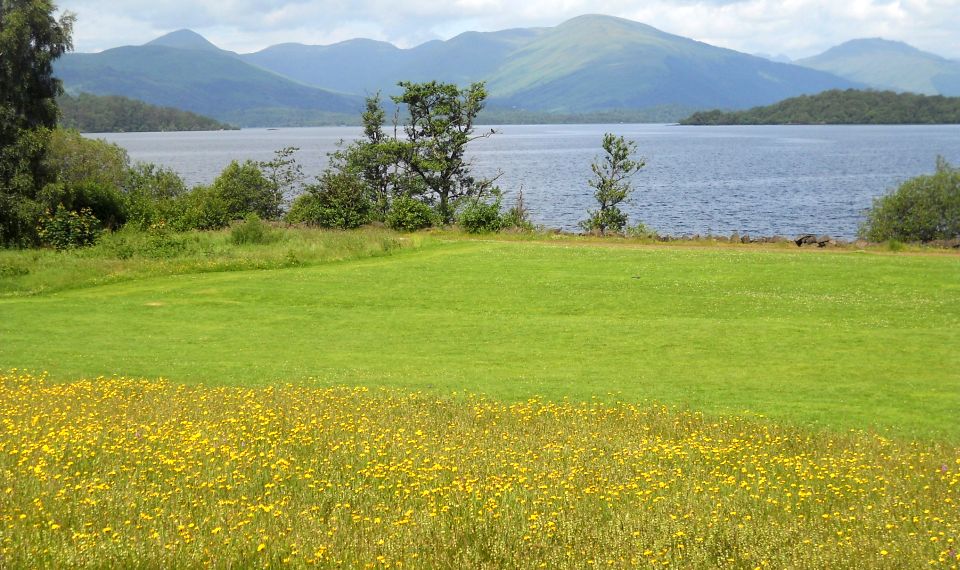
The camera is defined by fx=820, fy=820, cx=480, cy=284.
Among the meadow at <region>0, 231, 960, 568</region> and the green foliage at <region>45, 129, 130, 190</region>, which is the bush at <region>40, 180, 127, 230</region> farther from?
the meadow at <region>0, 231, 960, 568</region>

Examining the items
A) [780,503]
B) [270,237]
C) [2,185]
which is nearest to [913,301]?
[780,503]

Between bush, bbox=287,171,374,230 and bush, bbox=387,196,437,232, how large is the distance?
3.05 m

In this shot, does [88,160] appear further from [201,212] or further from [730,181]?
[730,181]

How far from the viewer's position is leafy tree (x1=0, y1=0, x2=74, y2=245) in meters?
43.9

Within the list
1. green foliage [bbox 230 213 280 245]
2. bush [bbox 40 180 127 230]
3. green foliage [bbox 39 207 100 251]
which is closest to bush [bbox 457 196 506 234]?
green foliage [bbox 230 213 280 245]

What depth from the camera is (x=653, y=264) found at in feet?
104

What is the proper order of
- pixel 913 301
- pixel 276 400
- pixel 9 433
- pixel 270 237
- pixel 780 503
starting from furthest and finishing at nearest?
1. pixel 270 237
2. pixel 913 301
3. pixel 276 400
4. pixel 9 433
5. pixel 780 503

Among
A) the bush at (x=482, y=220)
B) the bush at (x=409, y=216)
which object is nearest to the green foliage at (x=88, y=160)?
the bush at (x=409, y=216)

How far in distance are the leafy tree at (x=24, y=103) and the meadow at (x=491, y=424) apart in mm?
20159

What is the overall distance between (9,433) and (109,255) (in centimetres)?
2676

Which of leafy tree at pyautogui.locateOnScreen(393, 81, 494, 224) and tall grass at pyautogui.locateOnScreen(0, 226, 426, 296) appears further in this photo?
leafy tree at pyautogui.locateOnScreen(393, 81, 494, 224)

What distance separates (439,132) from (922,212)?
31.8m

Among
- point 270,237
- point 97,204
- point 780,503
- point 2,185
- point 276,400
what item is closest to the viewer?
point 780,503

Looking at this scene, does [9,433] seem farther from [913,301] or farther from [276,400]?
[913,301]
